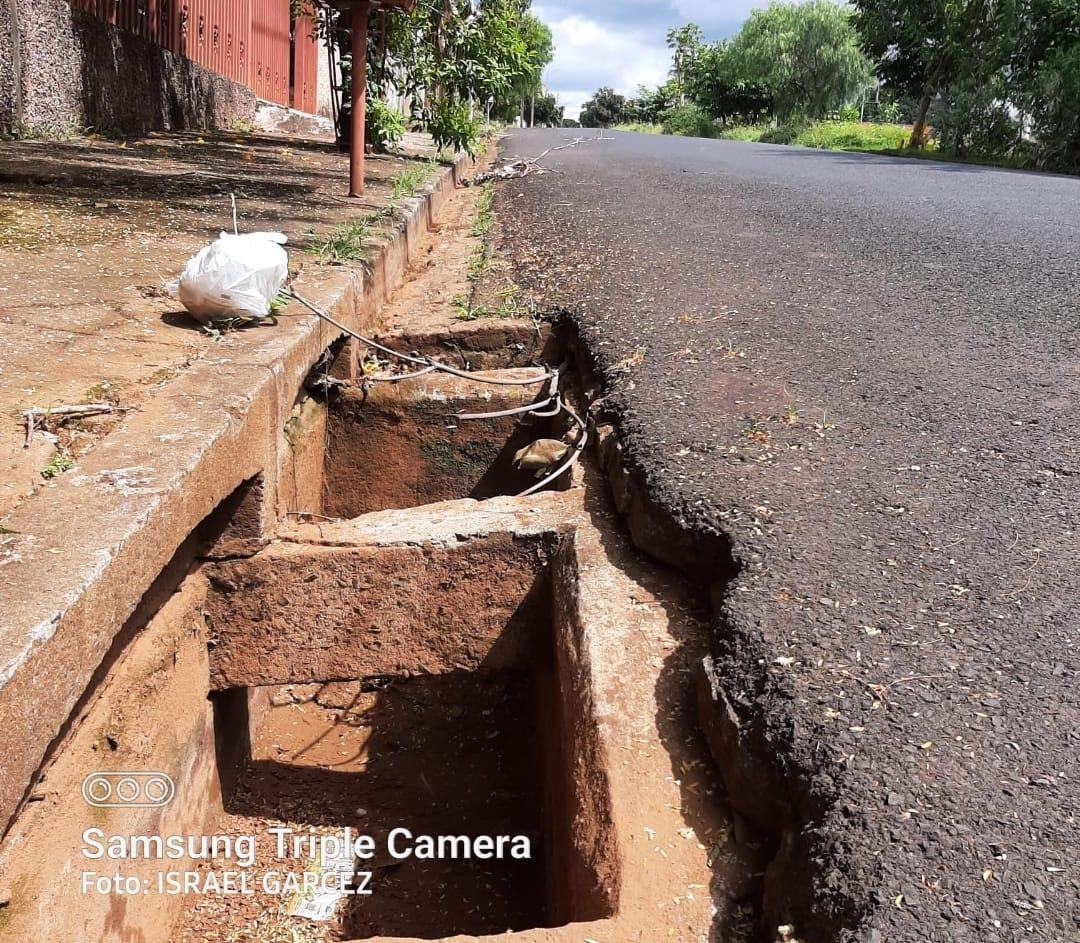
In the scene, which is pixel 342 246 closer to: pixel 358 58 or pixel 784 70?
pixel 358 58

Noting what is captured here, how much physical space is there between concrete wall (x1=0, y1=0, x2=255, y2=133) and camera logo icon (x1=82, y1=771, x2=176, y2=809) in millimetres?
5502

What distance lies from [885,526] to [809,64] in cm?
3814

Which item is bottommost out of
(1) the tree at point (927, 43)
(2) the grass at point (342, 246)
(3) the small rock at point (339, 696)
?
(3) the small rock at point (339, 696)

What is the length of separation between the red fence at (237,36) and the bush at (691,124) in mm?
21769

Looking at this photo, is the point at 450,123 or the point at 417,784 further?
the point at 450,123

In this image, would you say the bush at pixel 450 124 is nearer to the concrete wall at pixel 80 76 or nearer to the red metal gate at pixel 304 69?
the concrete wall at pixel 80 76

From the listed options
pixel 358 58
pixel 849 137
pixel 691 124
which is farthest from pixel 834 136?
pixel 358 58

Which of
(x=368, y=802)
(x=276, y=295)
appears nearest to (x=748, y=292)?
(x=276, y=295)

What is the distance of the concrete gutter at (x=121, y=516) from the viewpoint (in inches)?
53.2

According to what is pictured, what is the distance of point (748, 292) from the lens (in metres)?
4.07

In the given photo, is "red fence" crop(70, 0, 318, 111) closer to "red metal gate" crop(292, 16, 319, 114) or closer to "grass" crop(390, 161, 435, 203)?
"red metal gate" crop(292, 16, 319, 114)

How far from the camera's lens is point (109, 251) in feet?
12.2

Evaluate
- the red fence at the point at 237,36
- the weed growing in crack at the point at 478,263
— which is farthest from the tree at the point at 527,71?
the weed growing in crack at the point at 478,263

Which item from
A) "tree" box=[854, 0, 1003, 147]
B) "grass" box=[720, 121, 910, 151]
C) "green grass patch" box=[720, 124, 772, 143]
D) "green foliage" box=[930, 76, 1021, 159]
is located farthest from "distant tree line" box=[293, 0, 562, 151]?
"green grass patch" box=[720, 124, 772, 143]
